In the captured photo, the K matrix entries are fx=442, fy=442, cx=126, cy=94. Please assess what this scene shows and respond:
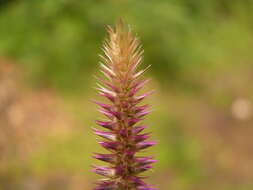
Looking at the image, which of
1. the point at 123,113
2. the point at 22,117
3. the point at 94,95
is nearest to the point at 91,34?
the point at 94,95

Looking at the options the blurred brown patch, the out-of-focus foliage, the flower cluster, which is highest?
the out-of-focus foliage

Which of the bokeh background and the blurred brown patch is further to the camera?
the blurred brown patch

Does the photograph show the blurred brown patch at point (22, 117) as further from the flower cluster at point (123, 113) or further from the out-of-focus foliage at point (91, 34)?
the flower cluster at point (123, 113)

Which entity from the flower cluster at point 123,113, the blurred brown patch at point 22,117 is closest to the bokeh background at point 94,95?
the blurred brown patch at point 22,117

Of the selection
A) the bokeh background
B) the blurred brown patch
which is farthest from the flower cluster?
the blurred brown patch

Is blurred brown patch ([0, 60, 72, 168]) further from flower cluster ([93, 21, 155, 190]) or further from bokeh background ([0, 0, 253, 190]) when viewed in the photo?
flower cluster ([93, 21, 155, 190])

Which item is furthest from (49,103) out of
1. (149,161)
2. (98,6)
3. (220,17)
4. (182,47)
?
(149,161)

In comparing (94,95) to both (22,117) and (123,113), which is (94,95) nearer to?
(22,117)

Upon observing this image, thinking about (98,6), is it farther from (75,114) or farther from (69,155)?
(69,155)
